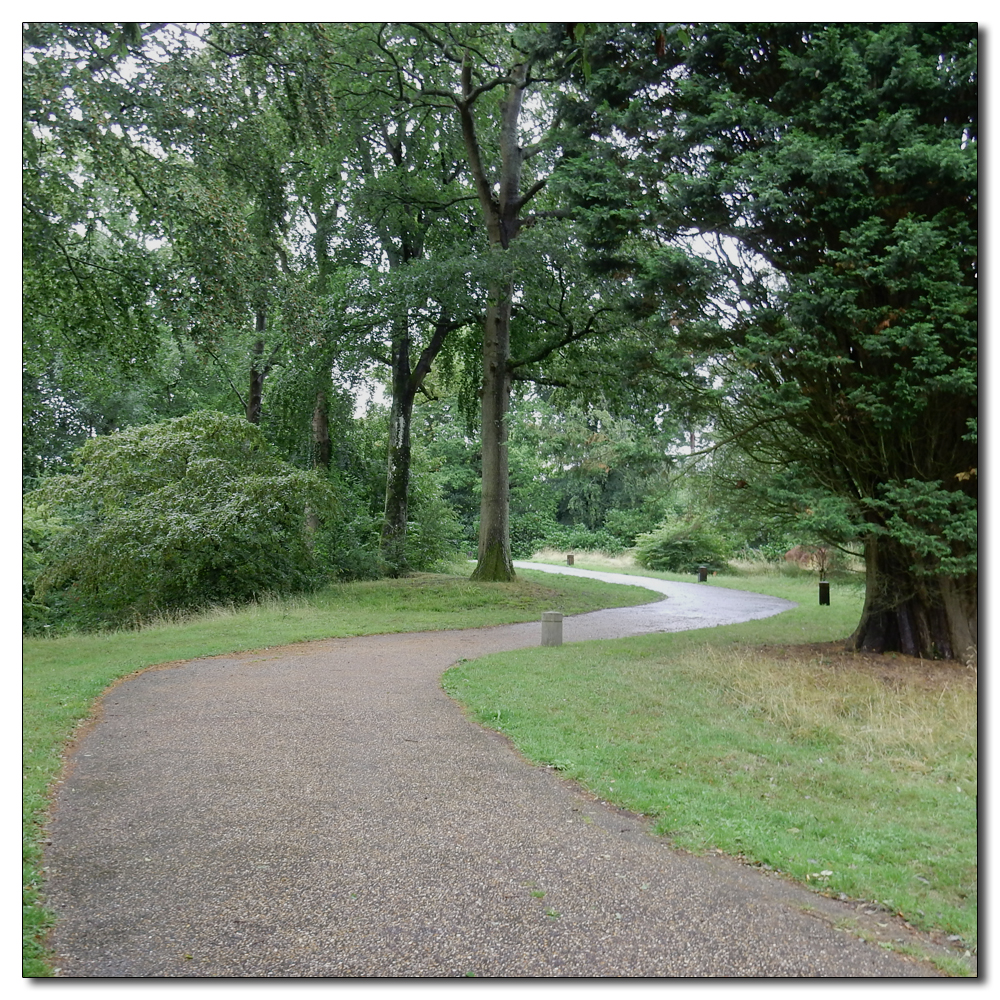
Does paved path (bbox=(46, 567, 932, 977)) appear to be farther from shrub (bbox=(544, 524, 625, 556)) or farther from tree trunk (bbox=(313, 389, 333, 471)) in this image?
shrub (bbox=(544, 524, 625, 556))

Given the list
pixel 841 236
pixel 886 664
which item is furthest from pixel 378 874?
pixel 886 664

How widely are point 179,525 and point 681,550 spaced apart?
53.4 ft

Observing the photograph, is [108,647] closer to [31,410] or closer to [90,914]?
[31,410]

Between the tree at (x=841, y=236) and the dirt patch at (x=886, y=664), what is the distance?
0.32 m

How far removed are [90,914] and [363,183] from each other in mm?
14944

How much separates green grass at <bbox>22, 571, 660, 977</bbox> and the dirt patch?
479 centimetres

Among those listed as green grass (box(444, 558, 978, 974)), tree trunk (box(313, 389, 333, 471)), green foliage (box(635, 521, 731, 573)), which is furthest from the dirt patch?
green foliage (box(635, 521, 731, 573))

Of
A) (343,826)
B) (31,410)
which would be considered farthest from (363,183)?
(343,826)

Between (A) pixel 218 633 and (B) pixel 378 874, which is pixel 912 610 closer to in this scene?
(B) pixel 378 874

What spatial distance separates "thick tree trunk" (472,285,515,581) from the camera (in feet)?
48.7

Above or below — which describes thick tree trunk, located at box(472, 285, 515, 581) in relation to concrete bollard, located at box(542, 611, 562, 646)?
above

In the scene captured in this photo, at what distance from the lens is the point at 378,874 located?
312 cm

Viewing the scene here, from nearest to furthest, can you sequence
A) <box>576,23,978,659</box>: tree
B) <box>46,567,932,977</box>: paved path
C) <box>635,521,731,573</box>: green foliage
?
<box>46,567,932,977</box>: paved path, <box>576,23,978,659</box>: tree, <box>635,521,731,573</box>: green foliage

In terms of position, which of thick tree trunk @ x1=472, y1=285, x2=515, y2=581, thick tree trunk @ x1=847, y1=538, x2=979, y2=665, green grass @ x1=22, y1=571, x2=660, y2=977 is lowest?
Result: green grass @ x1=22, y1=571, x2=660, y2=977
